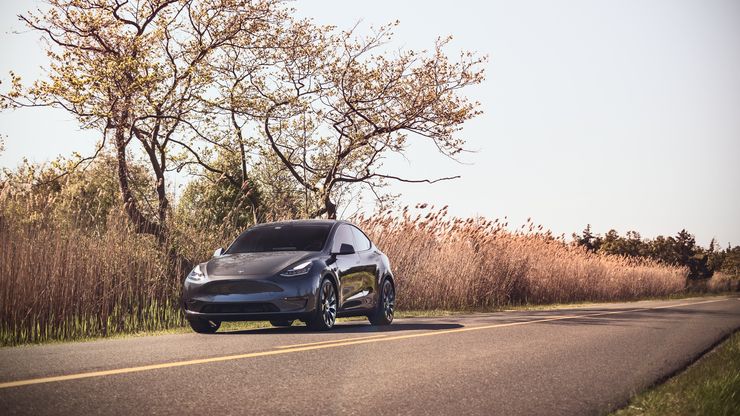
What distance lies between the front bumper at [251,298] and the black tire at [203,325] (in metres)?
0.31

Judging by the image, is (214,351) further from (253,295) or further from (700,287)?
(700,287)

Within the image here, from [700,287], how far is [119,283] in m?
60.8

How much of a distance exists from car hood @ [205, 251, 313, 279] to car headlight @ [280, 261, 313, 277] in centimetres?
8

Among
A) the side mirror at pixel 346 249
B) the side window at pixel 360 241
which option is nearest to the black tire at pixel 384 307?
the side window at pixel 360 241

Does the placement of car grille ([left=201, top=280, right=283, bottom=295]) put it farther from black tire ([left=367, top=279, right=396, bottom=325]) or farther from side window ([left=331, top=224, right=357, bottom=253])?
black tire ([left=367, top=279, right=396, bottom=325])

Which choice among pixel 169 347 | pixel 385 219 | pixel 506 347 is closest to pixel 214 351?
pixel 169 347

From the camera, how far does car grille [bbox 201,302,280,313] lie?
11.9 meters

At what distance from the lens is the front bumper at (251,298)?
11875mm

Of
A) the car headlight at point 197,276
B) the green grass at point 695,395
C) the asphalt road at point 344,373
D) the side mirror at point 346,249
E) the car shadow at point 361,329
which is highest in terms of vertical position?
the side mirror at point 346,249

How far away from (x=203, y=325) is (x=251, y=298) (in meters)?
1.05

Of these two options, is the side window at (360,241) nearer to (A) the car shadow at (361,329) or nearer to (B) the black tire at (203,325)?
(A) the car shadow at (361,329)

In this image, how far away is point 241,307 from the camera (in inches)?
467

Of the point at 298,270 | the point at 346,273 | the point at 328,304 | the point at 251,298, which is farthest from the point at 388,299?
the point at 251,298

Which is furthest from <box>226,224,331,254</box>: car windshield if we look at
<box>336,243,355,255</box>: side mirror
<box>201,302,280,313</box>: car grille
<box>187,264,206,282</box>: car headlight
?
<box>201,302,280,313</box>: car grille
